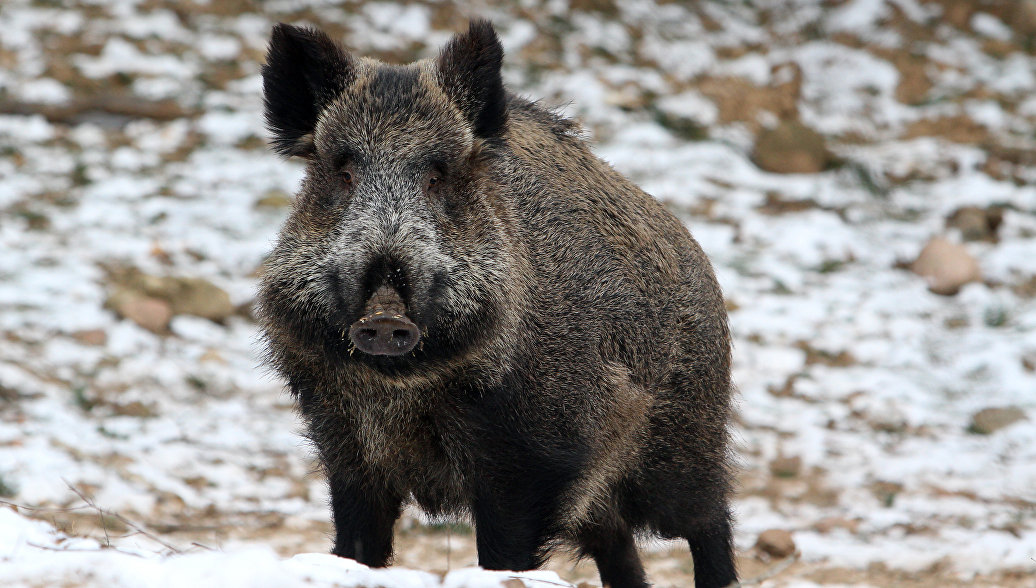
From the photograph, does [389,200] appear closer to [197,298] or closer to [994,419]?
[197,298]

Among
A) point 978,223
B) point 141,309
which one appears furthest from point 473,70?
point 978,223

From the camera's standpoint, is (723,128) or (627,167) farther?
(723,128)

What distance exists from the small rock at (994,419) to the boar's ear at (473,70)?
4504 millimetres

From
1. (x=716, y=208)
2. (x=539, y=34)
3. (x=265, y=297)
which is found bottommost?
(x=716, y=208)

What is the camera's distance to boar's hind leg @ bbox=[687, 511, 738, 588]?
4.31 m

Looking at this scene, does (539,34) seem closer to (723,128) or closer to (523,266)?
(723,128)

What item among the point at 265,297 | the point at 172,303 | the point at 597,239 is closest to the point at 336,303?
the point at 265,297

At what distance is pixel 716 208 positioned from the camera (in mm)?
9445

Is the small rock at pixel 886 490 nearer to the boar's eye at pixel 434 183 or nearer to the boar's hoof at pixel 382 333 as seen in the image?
the boar's eye at pixel 434 183

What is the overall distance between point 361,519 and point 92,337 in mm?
3686

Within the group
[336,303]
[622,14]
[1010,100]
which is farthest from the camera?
[622,14]

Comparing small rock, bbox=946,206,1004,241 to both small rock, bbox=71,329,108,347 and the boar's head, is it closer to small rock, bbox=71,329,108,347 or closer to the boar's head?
the boar's head

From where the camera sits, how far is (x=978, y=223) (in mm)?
9102

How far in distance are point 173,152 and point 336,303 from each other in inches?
276
